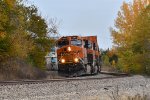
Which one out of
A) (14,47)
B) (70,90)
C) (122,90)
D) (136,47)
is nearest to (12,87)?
(70,90)

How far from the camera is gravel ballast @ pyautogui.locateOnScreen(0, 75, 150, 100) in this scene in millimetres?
16469

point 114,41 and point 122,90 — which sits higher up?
point 114,41

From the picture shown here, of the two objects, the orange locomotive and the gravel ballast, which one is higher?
the orange locomotive

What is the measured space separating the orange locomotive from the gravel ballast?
11499mm

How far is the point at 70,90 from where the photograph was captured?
1872 cm

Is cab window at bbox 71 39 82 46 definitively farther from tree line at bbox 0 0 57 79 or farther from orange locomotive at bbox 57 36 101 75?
tree line at bbox 0 0 57 79

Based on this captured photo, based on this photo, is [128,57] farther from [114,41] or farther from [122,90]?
[122,90]

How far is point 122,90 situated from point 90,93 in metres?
2.82

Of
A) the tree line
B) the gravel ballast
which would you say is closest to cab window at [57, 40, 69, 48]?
the tree line

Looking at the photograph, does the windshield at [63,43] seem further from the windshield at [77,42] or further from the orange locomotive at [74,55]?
the windshield at [77,42]

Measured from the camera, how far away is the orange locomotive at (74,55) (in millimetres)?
35250

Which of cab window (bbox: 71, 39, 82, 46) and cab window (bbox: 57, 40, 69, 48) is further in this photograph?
cab window (bbox: 57, 40, 69, 48)

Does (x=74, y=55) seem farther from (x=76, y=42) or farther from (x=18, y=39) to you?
(x=18, y=39)

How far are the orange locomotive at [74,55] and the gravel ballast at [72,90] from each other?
37.7ft
